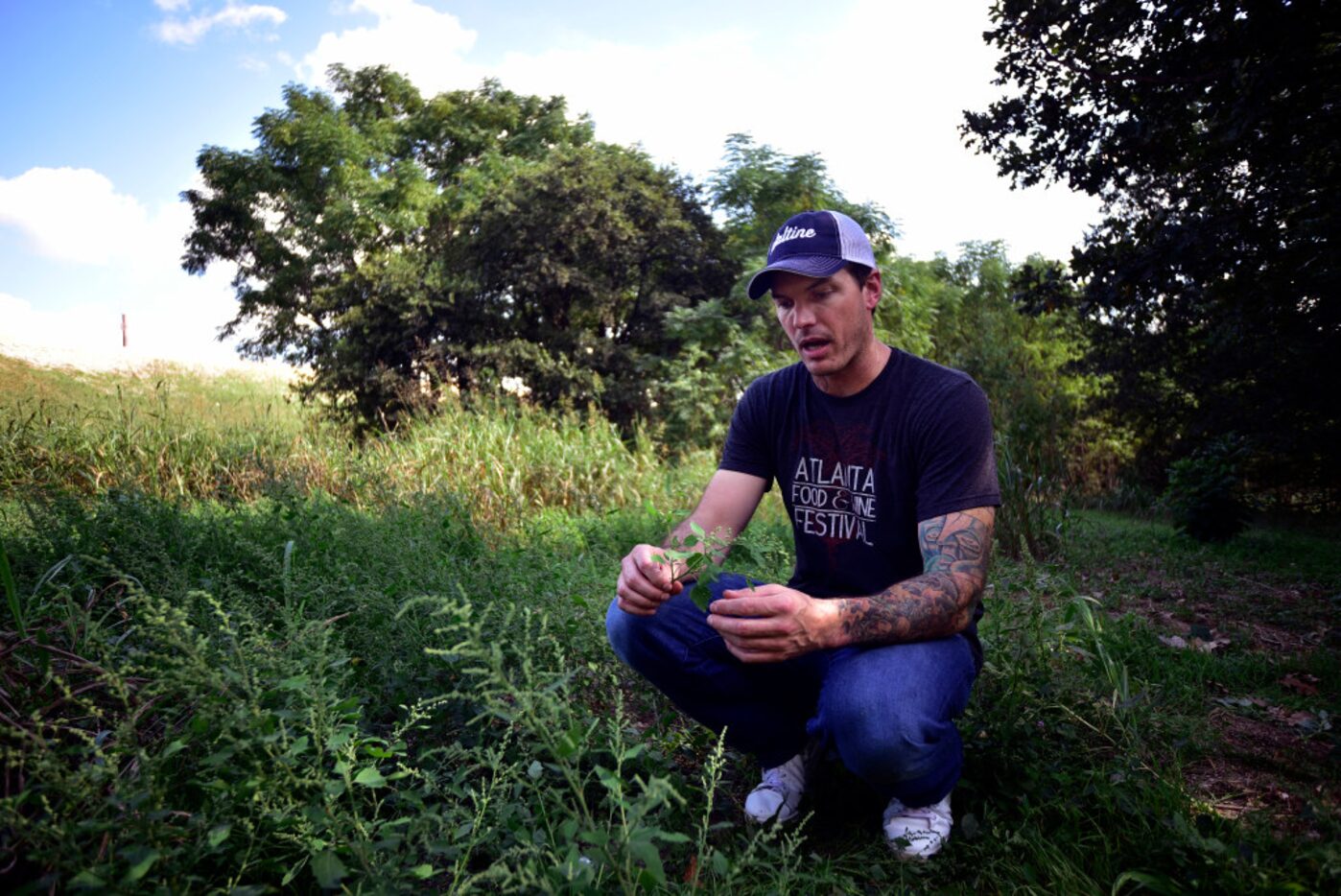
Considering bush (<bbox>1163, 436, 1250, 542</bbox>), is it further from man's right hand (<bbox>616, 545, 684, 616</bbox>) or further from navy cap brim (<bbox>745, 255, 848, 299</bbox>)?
man's right hand (<bbox>616, 545, 684, 616</bbox>)

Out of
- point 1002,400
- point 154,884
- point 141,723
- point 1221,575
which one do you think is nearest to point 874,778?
point 154,884

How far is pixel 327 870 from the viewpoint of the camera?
1396 millimetres

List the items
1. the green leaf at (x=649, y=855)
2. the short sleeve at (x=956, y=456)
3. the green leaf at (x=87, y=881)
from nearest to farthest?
the green leaf at (x=87, y=881) → the green leaf at (x=649, y=855) → the short sleeve at (x=956, y=456)

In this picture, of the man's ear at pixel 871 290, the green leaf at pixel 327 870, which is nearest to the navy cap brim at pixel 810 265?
the man's ear at pixel 871 290

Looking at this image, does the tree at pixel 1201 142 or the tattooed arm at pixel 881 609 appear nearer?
the tattooed arm at pixel 881 609

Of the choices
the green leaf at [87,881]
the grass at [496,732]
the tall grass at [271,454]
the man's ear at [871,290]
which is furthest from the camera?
the tall grass at [271,454]

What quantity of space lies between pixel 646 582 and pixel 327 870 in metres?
1.04

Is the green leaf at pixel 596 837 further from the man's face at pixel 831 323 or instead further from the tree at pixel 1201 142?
the tree at pixel 1201 142

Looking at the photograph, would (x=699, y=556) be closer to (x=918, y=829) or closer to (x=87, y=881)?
(x=918, y=829)

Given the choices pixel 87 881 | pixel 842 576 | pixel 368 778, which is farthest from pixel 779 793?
pixel 87 881

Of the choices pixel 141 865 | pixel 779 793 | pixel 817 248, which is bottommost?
pixel 779 793

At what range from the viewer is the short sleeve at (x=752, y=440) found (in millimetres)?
2641

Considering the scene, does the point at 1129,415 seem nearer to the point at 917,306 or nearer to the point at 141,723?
the point at 917,306

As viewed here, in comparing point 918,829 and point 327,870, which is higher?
point 327,870
